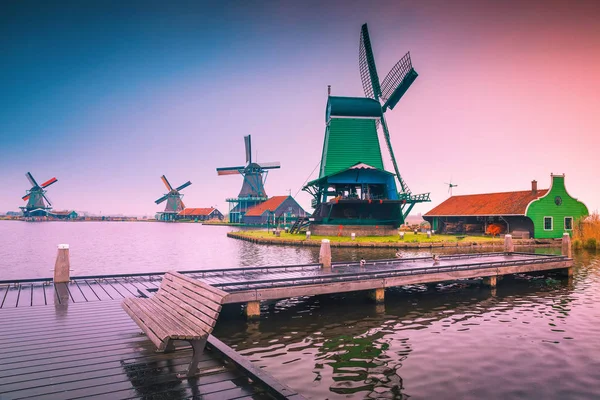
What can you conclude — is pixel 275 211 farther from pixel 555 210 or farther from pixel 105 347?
pixel 105 347

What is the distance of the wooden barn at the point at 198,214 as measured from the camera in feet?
494

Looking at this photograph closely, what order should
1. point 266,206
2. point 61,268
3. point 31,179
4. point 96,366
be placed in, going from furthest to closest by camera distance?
1. point 31,179
2. point 266,206
3. point 61,268
4. point 96,366

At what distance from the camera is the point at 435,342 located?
10.8 metres

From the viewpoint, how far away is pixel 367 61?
58.8 meters

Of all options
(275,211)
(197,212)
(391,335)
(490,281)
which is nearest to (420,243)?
(490,281)

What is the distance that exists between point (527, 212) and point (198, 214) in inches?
4831

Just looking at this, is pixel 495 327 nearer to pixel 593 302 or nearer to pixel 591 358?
pixel 591 358

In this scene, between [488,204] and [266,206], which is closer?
[488,204]

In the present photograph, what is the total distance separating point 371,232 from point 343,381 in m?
38.6

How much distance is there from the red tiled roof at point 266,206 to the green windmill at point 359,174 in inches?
1677

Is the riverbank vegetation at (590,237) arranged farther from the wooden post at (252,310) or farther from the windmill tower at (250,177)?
the windmill tower at (250,177)

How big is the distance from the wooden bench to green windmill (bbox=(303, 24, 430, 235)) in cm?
3705

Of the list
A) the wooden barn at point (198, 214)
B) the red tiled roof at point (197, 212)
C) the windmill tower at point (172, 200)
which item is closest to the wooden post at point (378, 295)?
the windmill tower at point (172, 200)

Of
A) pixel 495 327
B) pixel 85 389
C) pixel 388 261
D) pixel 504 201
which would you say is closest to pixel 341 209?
pixel 504 201
